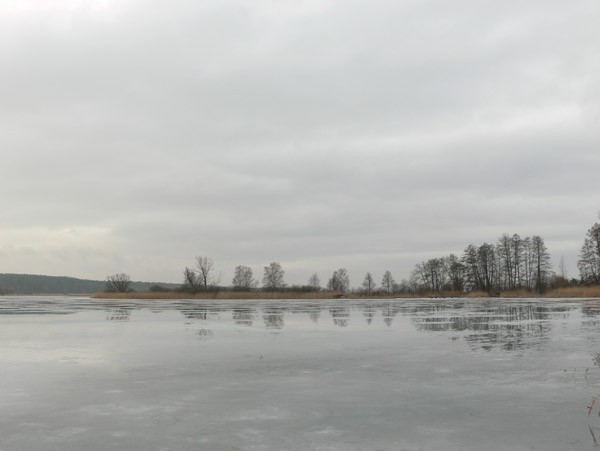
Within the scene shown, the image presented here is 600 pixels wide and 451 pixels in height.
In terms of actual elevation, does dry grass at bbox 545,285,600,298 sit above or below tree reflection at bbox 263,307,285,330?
below

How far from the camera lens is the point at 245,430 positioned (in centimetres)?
489

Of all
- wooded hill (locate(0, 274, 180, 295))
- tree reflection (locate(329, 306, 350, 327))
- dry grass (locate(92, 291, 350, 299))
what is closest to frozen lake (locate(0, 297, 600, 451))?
tree reflection (locate(329, 306, 350, 327))

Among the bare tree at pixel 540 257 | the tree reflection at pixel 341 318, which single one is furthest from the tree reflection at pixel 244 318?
the bare tree at pixel 540 257

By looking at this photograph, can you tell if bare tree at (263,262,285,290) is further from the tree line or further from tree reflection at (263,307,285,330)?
tree reflection at (263,307,285,330)

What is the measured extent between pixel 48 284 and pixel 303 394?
668 feet

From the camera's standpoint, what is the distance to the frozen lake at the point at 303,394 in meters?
4.62

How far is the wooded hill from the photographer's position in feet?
573

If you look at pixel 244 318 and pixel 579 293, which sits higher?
pixel 244 318

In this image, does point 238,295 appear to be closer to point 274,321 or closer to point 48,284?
point 274,321

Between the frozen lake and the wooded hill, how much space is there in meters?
166

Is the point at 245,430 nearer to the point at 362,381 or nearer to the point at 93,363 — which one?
the point at 362,381

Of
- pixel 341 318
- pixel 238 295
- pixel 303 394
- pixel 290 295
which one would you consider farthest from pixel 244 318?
pixel 290 295

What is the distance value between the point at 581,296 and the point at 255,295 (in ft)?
99.9

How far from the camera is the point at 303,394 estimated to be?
6484 mm
